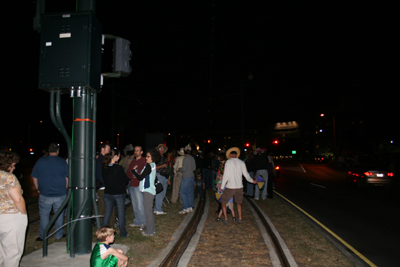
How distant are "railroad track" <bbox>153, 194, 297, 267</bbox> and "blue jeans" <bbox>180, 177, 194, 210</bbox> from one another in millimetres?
478

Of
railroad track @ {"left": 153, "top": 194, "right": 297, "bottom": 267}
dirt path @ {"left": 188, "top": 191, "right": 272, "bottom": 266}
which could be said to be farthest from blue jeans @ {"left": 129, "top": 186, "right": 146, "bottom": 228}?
dirt path @ {"left": 188, "top": 191, "right": 272, "bottom": 266}

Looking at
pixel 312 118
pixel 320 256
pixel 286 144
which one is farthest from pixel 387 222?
pixel 312 118

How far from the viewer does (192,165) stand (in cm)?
998

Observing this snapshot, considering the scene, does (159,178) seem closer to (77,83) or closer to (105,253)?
(77,83)

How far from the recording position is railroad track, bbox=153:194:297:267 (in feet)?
16.9

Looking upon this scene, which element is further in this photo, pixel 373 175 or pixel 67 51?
pixel 373 175

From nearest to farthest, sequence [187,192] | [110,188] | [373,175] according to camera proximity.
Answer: [110,188], [187,192], [373,175]

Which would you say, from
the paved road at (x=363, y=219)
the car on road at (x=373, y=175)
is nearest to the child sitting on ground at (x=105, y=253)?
the paved road at (x=363, y=219)

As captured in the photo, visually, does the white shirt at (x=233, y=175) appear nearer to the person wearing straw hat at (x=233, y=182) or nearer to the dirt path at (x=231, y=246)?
the person wearing straw hat at (x=233, y=182)

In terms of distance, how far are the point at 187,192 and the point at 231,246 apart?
3.67m

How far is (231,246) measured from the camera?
6.27 meters

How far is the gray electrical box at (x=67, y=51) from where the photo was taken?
4.66 m

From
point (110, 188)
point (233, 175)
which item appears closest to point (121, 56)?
point (110, 188)

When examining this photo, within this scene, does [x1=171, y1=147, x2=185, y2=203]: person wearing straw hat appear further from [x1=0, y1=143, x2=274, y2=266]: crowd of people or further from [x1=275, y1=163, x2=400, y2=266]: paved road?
[x1=275, y1=163, x2=400, y2=266]: paved road
